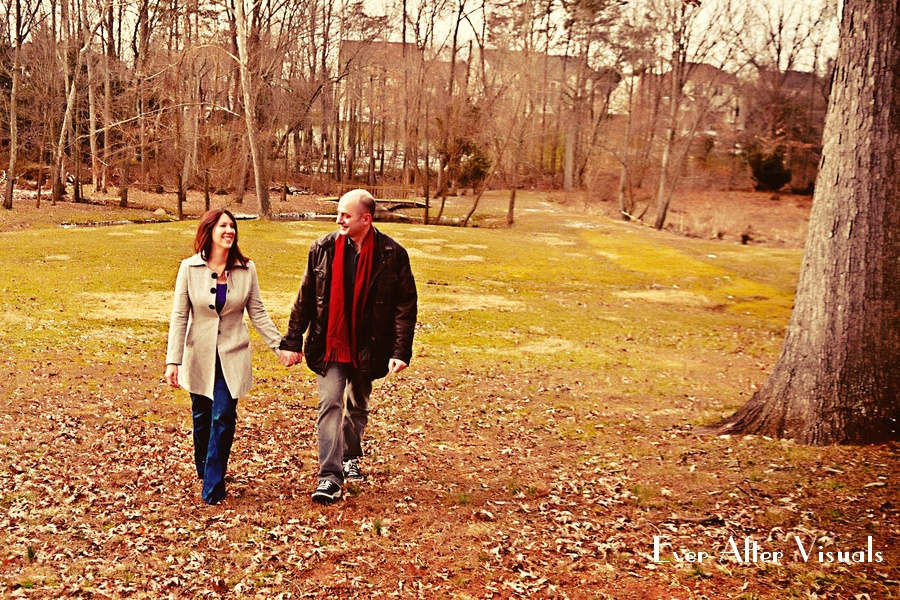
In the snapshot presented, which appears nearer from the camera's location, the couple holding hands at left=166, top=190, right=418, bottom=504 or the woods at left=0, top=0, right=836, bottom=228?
the couple holding hands at left=166, top=190, right=418, bottom=504

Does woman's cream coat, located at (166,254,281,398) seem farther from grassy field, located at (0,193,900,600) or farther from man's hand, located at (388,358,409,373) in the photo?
grassy field, located at (0,193,900,600)

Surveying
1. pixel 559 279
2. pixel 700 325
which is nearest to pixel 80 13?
pixel 559 279

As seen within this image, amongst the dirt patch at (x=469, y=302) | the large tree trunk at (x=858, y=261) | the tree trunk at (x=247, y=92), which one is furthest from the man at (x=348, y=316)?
the tree trunk at (x=247, y=92)

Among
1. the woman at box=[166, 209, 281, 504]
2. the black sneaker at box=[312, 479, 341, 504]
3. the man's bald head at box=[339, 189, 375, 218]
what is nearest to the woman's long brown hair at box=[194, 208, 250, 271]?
the woman at box=[166, 209, 281, 504]

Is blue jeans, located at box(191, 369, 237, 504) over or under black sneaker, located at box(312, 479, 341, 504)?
over

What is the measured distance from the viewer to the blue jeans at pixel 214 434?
567cm

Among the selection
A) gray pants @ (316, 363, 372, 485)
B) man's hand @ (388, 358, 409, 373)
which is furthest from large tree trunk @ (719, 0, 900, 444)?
gray pants @ (316, 363, 372, 485)

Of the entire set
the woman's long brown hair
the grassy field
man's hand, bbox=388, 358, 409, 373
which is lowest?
the grassy field

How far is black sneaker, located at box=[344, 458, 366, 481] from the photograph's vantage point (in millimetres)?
6488

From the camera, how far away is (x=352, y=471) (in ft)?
21.3

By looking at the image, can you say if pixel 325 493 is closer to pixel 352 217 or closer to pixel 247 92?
pixel 352 217

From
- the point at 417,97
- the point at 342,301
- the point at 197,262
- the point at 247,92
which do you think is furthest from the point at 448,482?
the point at 417,97

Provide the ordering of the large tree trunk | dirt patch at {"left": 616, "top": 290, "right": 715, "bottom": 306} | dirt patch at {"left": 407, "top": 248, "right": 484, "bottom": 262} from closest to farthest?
the large tree trunk
dirt patch at {"left": 616, "top": 290, "right": 715, "bottom": 306}
dirt patch at {"left": 407, "top": 248, "right": 484, "bottom": 262}

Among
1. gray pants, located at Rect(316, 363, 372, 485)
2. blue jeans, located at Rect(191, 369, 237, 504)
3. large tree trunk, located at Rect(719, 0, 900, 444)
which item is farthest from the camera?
large tree trunk, located at Rect(719, 0, 900, 444)
